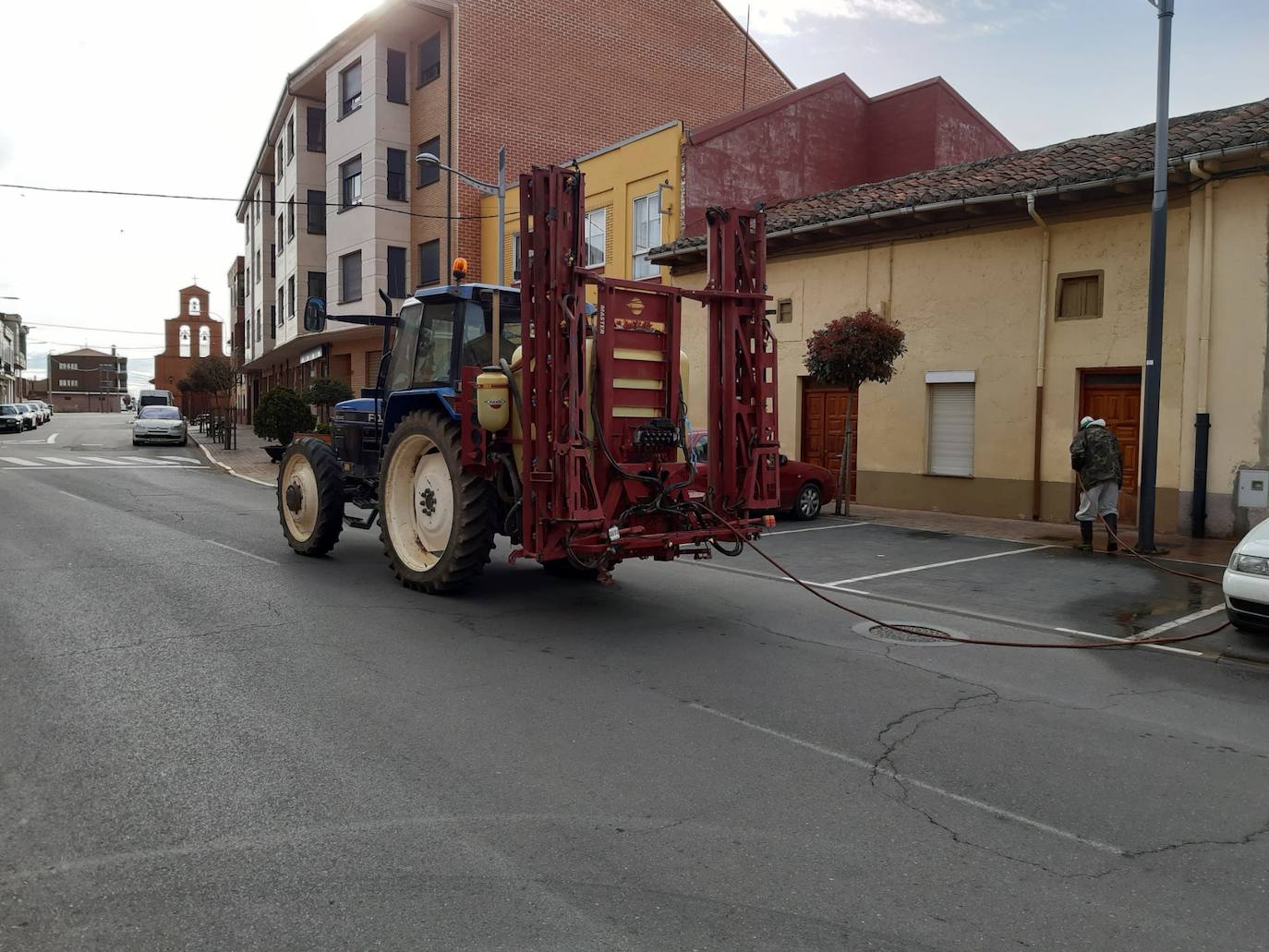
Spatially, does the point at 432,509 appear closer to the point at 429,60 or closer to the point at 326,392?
the point at 326,392

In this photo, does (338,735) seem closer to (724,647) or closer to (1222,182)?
(724,647)

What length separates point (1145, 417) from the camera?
38.7 ft

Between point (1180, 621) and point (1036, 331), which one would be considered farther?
point (1036, 331)

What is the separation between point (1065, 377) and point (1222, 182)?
11.0ft

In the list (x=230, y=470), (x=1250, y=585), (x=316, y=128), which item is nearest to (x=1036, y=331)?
(x=1250, y=585)

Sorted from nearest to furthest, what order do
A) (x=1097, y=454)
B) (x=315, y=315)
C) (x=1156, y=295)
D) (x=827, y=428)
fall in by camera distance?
(x=315, y=315) → (x=1156, y=295) → (x=1097, y=454) → (x=827, y=428)

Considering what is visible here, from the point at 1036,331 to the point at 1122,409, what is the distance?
1773 mm

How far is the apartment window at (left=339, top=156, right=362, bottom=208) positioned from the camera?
106 feet

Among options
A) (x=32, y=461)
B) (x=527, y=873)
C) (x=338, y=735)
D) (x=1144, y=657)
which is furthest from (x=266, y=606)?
(x=32, y=461)

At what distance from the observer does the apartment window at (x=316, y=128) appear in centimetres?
3744

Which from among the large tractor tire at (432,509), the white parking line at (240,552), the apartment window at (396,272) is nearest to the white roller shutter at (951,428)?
the large tractor tire at (432,509)

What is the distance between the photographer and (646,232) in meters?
24.3

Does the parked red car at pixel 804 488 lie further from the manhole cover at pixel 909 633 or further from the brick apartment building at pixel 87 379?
the brick apartment building at pixel 87 379

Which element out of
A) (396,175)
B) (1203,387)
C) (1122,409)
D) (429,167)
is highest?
(429,167)
